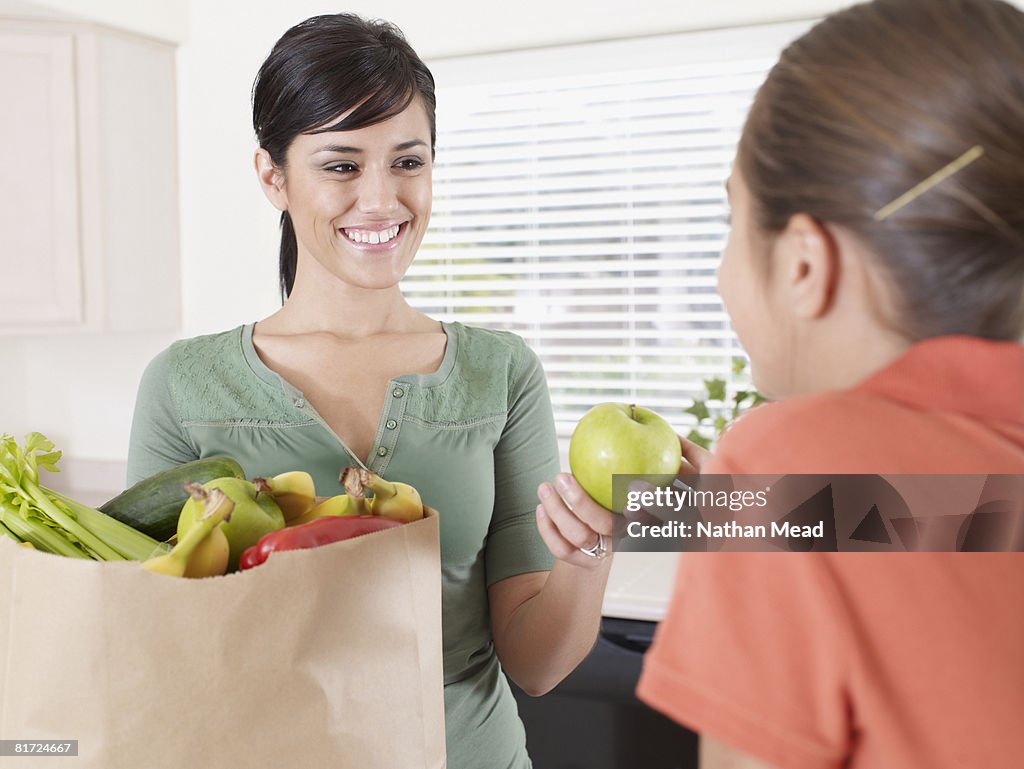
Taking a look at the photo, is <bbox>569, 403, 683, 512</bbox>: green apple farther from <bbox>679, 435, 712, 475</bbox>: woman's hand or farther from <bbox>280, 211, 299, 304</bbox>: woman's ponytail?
<bbox>280, 211, 299, 304</bbox>: woman's ponytail

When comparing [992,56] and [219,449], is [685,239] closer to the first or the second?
[219,449]

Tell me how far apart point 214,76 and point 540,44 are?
0.92 m

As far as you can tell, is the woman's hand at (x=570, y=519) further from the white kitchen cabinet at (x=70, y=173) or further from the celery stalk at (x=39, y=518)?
the white kitchen cabinet at (x=70, y=173)

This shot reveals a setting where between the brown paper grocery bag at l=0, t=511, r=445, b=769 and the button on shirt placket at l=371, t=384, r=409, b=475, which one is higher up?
the button on shirt placket at l=371, t=384, r=409, b=475

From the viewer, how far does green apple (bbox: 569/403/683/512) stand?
78 centimetres

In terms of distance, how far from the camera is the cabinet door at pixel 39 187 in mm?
2379

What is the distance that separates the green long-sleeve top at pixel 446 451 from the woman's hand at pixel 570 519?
19 centimetres

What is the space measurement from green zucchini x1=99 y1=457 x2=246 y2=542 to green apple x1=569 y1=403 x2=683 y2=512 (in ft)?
0.99

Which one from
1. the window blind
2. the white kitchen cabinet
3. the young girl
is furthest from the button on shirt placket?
the white kitchen cabinet

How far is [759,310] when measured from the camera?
0.51 meters

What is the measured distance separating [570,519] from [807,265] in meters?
0.39

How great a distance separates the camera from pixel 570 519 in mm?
810

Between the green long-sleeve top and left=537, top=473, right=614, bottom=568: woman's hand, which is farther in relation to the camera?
the green long-sleeve top

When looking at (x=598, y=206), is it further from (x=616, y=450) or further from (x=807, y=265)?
(x=807, y=265)
